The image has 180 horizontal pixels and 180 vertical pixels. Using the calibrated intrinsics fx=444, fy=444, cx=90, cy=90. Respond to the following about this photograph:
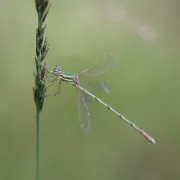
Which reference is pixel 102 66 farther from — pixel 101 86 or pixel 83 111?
pixel 83 111

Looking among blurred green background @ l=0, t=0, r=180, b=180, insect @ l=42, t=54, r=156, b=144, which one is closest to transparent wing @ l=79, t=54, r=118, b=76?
insect @ l=42, t=54, r=156, b=144

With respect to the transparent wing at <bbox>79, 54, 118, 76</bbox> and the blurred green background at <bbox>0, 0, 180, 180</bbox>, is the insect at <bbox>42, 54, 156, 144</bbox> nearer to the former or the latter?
the transparent wing at <bbox>79, 54, 118, 76</bbox>

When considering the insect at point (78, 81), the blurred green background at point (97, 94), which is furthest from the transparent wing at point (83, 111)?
the blurred green background at point (97, 94)

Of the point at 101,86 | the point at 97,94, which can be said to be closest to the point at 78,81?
the point at 101,86

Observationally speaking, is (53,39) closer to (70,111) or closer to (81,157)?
(70,111)
